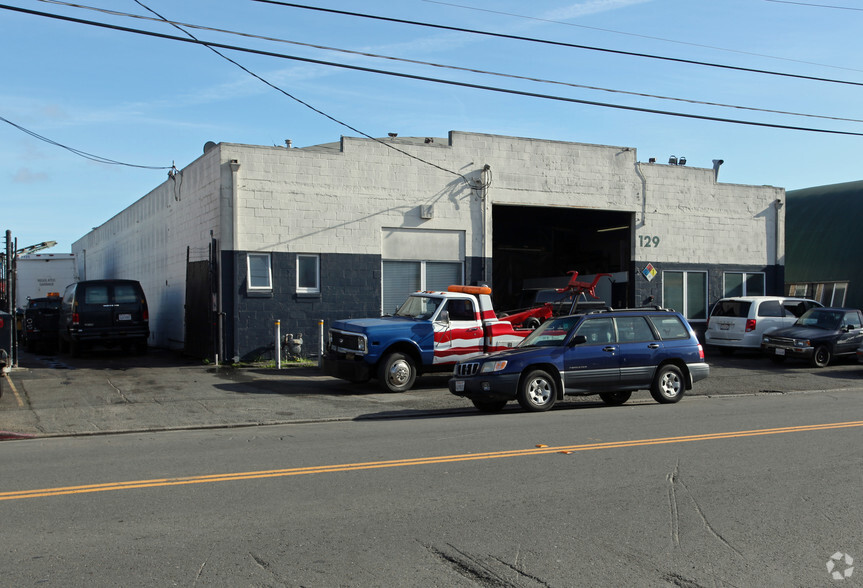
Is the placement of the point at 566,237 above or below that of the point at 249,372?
above

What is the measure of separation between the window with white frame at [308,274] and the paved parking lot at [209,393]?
2.36 m

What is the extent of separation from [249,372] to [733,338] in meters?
13.6

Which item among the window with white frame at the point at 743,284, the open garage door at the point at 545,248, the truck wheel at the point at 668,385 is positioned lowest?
the truck wheel at the point at 668,385

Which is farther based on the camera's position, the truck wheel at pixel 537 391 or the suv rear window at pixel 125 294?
the suv rear window at pixel 125 294

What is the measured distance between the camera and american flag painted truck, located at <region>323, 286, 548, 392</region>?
49.9ft

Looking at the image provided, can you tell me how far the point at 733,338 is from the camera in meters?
22.7

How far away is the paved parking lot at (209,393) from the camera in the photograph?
1235 centimetres

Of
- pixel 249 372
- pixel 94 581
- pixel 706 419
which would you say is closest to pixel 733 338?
pixel 706 419

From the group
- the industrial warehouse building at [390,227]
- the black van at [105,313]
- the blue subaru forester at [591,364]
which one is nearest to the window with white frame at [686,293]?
the industrial warehouse building at [390,227]

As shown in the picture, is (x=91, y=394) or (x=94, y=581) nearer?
(x=94, y=581)

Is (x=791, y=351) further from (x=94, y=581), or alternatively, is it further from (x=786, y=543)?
(x=94, y=581)

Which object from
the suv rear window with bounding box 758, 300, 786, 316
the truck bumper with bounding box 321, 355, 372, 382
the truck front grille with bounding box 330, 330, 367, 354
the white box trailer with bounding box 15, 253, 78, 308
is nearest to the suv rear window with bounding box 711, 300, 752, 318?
the suv rear window with bounding box 758, 300, 786, 316

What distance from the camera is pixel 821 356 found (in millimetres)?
20891

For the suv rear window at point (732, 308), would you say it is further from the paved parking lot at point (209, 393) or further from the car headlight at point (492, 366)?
the car headlight at point (492, 366)
